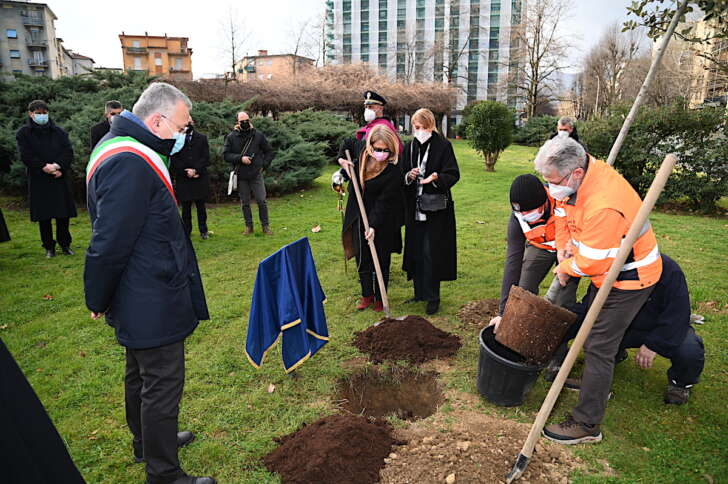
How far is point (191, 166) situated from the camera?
848 cm

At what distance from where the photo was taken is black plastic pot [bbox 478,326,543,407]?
369 centimetres

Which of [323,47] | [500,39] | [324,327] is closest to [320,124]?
[324,327]

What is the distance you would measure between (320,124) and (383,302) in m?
14.3

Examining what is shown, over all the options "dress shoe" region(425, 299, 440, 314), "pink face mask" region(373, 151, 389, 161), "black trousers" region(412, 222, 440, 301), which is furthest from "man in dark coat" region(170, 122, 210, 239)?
"dress shoe" region(425, 299, 440, 314)

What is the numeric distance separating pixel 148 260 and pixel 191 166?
636 cm

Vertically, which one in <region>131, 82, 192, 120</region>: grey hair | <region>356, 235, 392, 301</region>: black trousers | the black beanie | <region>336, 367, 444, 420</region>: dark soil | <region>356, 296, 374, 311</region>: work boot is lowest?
<region>336, 367, 444, 420</region>: dark soil

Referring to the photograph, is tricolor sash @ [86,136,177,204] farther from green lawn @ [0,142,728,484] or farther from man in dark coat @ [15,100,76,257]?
man in dark coat @ [15,100,76,257]

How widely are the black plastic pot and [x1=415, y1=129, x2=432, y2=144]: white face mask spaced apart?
95.5 inches

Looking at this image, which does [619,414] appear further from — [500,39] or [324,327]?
[500,39]

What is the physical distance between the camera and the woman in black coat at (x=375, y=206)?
17.1 ft

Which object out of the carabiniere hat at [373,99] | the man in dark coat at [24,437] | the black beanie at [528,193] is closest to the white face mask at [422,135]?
the carabiniere hat at [373,99]

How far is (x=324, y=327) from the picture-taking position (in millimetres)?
4395

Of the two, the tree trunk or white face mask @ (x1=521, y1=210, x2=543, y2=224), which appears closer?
the tree trunk

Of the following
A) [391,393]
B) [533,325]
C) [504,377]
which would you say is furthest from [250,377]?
[533,325]
